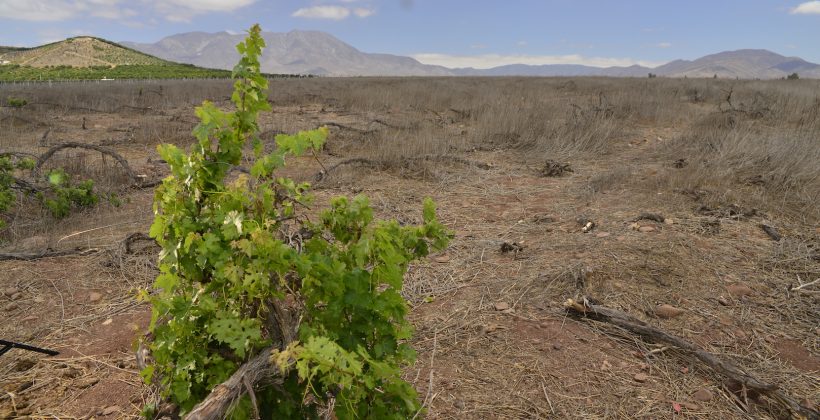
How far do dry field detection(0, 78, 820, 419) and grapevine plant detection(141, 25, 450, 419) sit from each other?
0.38m

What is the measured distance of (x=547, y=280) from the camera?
11.2 ft

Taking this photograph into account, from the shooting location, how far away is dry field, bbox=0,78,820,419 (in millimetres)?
A: 2428

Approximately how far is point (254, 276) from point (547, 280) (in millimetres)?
2566

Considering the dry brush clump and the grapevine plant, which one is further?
the dry brush clump

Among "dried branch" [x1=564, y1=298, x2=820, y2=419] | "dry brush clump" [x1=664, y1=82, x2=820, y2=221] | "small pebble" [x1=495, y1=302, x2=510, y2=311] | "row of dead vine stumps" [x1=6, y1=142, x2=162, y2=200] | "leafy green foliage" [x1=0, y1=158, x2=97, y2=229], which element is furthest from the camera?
"dry brush clump" [x1=664, y1=82, x2=820, y2=221]

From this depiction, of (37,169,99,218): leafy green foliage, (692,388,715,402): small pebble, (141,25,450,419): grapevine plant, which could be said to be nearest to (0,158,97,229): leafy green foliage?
(37,169,99,218): leafy green foliage

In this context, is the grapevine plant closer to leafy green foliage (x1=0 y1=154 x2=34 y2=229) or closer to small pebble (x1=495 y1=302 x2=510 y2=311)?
small pebble (x1=495 y1=302 x2=510 y2=311)

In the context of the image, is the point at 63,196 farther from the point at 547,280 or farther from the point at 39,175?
the point at 547,280

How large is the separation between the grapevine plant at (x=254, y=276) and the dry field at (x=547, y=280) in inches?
15.1

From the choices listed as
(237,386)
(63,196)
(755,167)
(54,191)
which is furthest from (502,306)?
(755,167)

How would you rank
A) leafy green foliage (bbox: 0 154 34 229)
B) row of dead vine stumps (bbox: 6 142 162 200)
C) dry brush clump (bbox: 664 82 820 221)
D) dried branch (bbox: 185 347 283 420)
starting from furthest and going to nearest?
1. dry brush clump (bbox: 664 82 820 221)
2. row of dead vine stumps (bbox: 6 142 162 200)
3. leafy green foliage (bbox: 0 154 34 229)
4. dried branch (bbox: 185 347 283 420)

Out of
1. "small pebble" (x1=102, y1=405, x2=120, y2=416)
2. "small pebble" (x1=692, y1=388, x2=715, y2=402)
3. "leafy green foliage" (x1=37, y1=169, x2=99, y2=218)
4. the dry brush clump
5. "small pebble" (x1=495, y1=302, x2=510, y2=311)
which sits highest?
the dry brush clump

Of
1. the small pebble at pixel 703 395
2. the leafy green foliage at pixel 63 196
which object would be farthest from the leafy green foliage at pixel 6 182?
the small pebble at pixel 703 395

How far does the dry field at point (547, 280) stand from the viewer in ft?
7.97
